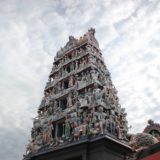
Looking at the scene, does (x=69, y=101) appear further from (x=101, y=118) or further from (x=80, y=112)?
(x=101, y=118)

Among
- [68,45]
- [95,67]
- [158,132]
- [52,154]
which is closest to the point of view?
[52,154]

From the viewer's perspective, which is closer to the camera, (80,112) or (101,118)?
(101,118)

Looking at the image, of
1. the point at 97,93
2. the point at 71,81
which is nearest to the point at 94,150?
the point at 97,93

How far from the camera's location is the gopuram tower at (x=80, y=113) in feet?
65.7

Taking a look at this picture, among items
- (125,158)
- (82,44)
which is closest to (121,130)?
(125,158)

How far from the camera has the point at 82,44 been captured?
92.2 feet

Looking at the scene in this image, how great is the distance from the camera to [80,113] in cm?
2230

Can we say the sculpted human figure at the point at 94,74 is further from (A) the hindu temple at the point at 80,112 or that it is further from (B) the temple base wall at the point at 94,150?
(B) the temple base wall at the point at 94,150

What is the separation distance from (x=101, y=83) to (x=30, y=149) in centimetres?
812

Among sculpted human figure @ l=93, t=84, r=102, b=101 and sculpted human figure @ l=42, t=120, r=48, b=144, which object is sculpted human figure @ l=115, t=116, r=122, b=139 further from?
sculpted human figure @ l=42, t=120, r=48, b=144

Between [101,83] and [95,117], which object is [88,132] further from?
[101,83]

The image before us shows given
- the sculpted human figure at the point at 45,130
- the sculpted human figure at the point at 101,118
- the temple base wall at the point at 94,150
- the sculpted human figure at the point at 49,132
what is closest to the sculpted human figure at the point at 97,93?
the sculpted human figure at the point at 101,118

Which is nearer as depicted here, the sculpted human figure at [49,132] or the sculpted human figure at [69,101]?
the sculpted human figure at [49,132]

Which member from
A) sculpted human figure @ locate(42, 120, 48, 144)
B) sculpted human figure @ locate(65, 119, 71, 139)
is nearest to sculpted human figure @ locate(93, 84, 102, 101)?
sculpted human figure @ locate(65, 119, 71, 139)
